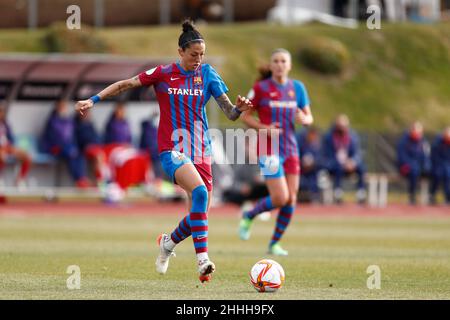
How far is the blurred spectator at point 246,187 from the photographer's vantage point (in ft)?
91.0

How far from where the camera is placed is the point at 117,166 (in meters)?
27.9

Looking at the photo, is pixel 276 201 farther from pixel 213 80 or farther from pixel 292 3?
pixel 292 3

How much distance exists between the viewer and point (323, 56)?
157 feet

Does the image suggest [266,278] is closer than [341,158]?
Yes

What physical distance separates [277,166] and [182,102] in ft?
12.2

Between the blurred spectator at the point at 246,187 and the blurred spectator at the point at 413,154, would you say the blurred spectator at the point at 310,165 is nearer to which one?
the blurred spectator at the point at 246,187

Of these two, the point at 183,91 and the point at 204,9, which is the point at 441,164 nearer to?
the point at 204,9

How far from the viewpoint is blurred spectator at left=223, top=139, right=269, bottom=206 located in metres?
27.8

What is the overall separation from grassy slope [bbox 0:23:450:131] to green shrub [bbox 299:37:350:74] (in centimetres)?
39
